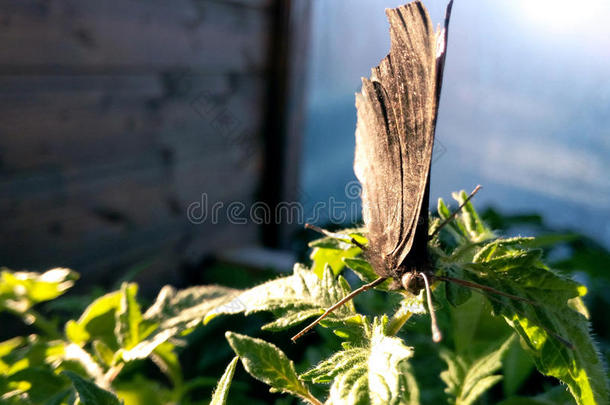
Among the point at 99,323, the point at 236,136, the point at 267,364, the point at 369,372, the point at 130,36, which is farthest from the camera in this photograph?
the point at 236,136

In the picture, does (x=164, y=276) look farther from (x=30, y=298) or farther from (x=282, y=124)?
(x=30, y=298)

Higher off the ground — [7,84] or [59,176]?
[7,84]

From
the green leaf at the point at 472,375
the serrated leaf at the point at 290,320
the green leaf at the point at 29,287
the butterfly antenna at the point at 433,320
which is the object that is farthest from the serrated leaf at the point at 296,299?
the green leaf at the point at 29,287

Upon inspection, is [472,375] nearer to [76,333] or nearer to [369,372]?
[369,372]

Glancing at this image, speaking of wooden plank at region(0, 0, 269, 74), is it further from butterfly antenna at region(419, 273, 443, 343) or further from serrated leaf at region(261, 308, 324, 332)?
butterfly antenna at region(419, 273, 443, 343)

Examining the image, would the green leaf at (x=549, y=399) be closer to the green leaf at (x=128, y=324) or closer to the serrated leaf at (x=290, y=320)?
the serrated leaf at (x=290, y=320)

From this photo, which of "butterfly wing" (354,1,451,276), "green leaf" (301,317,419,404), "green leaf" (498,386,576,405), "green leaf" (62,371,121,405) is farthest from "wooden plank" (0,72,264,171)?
"green leaf" (498,386,576,405)

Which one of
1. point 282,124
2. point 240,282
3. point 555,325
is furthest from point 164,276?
point 555,325

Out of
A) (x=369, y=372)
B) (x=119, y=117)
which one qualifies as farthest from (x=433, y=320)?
(x=119, y=117)
